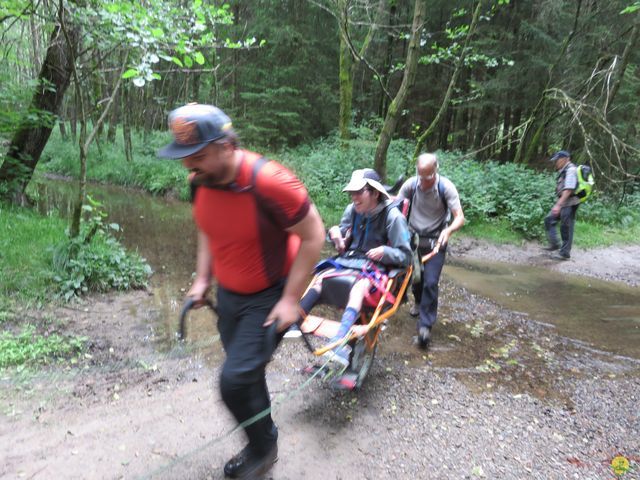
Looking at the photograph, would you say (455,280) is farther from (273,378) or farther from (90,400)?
(90,400)

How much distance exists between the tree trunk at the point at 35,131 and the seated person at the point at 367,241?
6.56 m

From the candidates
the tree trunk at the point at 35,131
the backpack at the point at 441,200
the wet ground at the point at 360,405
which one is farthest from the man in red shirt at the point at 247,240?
the tree trunk at the point at 35,131

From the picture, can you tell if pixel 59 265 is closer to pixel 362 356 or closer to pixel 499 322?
pixel 362 356

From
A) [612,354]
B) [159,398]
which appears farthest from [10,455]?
[612,354]

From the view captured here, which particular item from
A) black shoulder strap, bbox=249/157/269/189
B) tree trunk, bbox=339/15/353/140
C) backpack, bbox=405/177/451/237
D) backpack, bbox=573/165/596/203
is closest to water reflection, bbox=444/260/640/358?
backpack, bbox=573/165/596/203

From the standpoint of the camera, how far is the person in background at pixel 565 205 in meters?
9.88

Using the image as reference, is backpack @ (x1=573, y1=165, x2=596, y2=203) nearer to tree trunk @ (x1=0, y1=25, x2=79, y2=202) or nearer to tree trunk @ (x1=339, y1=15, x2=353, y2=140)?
tree trunk @ (x1=339, y1=15, x2=353, y2=140)

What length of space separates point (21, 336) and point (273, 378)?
8.44ft

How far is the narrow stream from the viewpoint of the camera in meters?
6.06

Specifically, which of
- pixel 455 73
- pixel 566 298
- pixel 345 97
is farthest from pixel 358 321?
pixel 345 97

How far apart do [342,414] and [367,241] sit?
166 centimetres

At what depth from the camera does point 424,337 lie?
5.23 meters

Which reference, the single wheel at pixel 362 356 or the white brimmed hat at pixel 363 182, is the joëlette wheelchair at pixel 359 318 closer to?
the single wheel at pixel 362 356

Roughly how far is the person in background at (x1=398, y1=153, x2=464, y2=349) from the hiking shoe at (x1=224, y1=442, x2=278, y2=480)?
2772 millimetres
